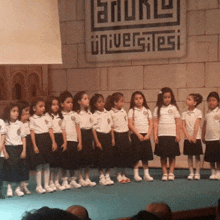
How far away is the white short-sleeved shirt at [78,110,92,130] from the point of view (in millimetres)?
2463

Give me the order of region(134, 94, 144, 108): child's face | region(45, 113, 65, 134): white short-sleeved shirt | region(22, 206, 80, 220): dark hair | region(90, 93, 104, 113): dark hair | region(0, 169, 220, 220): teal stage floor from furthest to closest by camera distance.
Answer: region(134, 94, 144, 108): child's face → region(90, 93, 104, 113): dark hair → region(45, 113, 65, 134): white short-sleeved shirt → region(0, 169, 220, 220): teal stage floor → region(22, 206, 80, 220): dark hair

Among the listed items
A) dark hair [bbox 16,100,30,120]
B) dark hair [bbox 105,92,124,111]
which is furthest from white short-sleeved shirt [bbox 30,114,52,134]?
dark hair [bbox 105,92,124,111]

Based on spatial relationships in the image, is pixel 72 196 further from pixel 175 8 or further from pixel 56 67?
pixel 175 8

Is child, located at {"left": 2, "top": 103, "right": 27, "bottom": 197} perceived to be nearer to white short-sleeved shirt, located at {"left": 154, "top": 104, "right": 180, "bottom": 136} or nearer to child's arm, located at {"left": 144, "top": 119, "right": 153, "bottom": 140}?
child's arm, located at {"left": 144, "top": 119, "right": 153, "bottom": 140}

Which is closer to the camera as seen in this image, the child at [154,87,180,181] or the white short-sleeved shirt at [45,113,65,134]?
the white short-sleeved shirt at [45,113,65,134]

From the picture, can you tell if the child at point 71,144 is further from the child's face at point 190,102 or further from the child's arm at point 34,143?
the child's face at point 190,102

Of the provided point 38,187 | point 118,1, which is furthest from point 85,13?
point 38,187

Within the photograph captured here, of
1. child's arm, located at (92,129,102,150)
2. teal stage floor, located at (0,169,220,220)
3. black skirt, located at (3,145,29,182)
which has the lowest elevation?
teal stage floor, located at (0,169,220,220)

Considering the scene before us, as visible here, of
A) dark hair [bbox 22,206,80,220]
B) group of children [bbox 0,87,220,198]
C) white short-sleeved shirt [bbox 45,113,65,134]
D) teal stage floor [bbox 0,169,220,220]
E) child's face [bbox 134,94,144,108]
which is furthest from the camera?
child's face [bbox 134,94,144,108]

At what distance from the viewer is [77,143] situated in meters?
2.46

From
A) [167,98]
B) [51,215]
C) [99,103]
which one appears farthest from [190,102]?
[51,215]

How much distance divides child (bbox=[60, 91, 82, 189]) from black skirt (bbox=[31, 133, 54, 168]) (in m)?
0.11

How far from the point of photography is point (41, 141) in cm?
235

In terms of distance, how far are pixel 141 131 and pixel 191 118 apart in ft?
1.17
